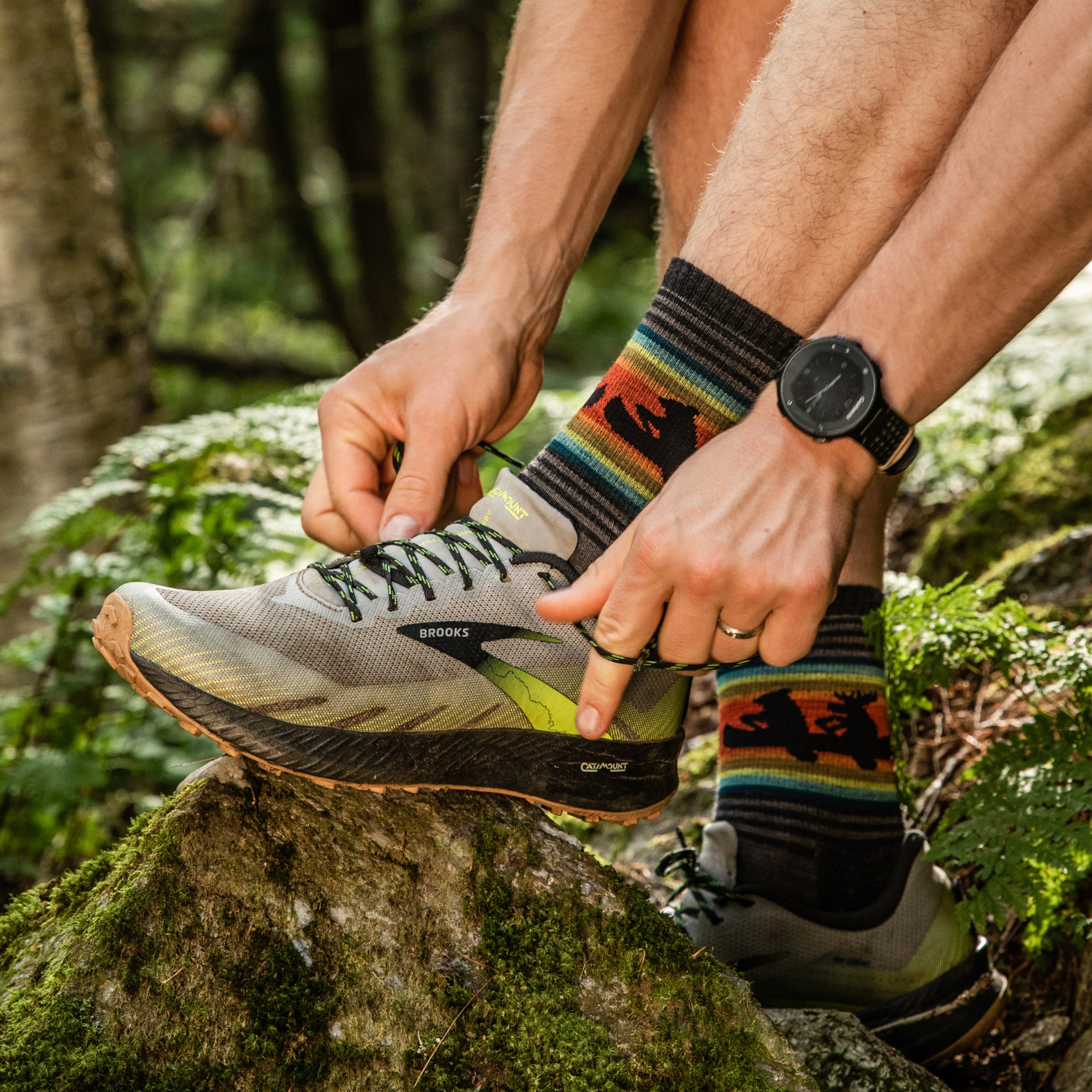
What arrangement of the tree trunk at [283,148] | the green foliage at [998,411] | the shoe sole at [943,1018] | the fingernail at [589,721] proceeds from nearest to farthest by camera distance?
1. the fingernail at [589,721]
2. the shoe sole at [943,1018]
3. the green foliage at [998,411]
4. the tree trunk at [283,148]

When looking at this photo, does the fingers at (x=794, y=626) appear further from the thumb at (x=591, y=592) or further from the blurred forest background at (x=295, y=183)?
the blurred forest background at (x=295, y=183)

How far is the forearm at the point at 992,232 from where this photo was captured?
1207 millimetres

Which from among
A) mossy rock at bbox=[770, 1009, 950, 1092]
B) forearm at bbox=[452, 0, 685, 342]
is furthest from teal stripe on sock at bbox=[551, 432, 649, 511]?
mossy rock at bbox=[770, 1009, 950, 1092]

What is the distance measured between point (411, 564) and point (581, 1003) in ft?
2.45

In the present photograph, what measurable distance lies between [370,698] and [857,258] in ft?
3.50

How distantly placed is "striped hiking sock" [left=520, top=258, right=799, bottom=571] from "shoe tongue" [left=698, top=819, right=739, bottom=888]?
2.03 feet

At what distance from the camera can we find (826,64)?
146 cm

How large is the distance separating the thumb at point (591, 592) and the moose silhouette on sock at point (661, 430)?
18cm

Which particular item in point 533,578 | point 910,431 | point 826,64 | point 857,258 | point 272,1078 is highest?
point 826,64

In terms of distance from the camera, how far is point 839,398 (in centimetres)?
130

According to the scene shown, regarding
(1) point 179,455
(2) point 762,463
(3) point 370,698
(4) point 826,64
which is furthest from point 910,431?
(1) point 179,455

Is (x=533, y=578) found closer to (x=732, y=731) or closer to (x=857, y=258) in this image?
(x=732, y=731)

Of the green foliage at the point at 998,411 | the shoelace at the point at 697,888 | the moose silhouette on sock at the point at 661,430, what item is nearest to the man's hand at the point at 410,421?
the moose silhouette on sock at the point at 661,430

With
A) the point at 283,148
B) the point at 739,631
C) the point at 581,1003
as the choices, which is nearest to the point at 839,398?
the point at 739,631
